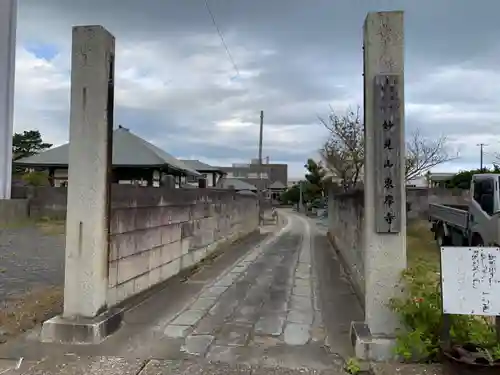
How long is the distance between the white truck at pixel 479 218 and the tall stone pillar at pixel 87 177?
23.8 ft

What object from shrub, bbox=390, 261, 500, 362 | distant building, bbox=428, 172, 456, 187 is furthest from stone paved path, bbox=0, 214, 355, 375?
distant building, bbox=428, 172, 456, 187

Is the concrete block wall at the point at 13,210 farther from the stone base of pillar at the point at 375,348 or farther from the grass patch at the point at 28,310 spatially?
the stone base of pillar at the point at 375,348

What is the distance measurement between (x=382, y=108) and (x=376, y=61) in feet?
1.48

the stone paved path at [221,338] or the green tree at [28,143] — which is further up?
the green tree at [28,143]

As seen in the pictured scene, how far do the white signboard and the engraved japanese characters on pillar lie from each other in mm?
667

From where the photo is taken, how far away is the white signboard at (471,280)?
3.46m

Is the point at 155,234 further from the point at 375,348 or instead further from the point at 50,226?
the point at 50,226

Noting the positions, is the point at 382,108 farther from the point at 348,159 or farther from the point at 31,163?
the point at 31,163

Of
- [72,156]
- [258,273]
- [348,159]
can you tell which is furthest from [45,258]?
[348,159]

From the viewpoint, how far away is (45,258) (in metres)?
9.41

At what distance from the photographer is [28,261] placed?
8930 millimetres

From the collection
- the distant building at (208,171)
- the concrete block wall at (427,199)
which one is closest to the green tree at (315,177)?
the distant building at (208,171)

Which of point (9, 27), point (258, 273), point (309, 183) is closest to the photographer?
point (258, 273)

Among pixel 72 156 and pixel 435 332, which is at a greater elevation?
pixel 72 156
